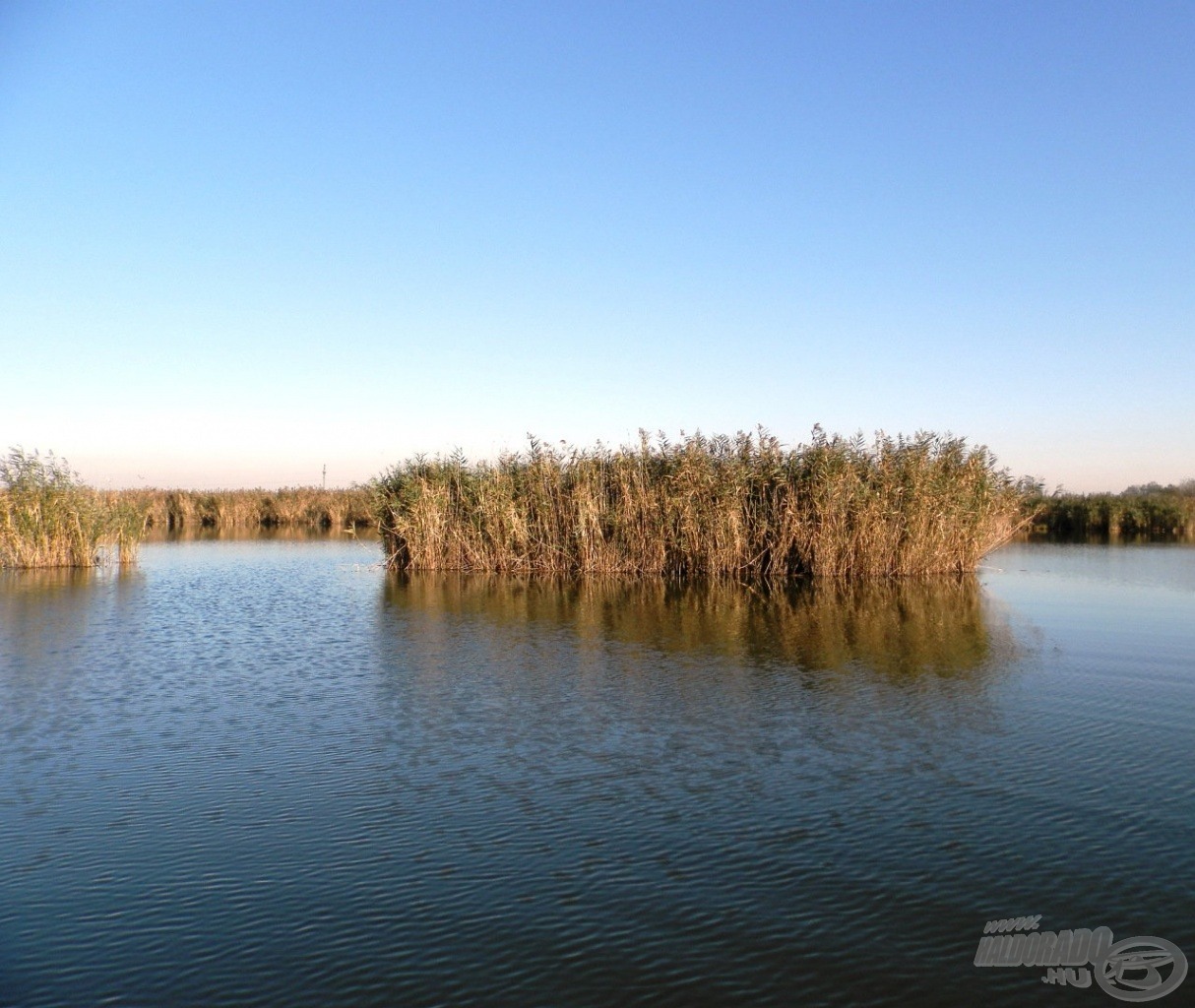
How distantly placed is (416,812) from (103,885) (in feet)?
6.21

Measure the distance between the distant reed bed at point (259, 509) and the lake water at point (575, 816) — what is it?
38294 mm

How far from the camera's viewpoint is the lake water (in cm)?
450

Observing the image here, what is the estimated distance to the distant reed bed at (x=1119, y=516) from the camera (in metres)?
44.6

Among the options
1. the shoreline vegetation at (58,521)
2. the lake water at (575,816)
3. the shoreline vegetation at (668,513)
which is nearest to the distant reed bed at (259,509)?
the shoreline vegetation at (58,521)

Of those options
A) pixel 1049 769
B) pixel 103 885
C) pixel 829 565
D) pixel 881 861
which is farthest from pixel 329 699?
pixel 829 565

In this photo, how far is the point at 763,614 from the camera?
16688 mm

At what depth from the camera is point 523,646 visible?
13.2 meters

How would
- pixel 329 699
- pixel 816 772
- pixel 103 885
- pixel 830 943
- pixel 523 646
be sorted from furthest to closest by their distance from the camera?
pixel 523 646
pixel 329 699
pixel 816 772
pixel 103 885
pixel 830 943

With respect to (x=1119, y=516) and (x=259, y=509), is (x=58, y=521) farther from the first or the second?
(x=1119, y=516)

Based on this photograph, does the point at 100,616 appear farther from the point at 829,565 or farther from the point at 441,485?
the point at 829,565

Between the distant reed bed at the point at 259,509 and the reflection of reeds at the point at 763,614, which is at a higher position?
the distant reed bed at the point at 259,509

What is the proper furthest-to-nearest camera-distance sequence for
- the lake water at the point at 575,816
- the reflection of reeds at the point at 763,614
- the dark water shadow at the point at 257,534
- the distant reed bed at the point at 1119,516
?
the distant reed bed at the point at 1119,516 < the dark water shadow at the point at 257,534 < the reflection of reeds at the point at 763,614 < the lake water at the point at 575,816

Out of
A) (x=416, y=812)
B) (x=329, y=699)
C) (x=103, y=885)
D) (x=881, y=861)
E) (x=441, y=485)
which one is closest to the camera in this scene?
(x=103, y=885)

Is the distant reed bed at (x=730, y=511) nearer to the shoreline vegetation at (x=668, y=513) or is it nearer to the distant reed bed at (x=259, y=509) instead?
the shoreline vegetation at (x=668, y=513)
